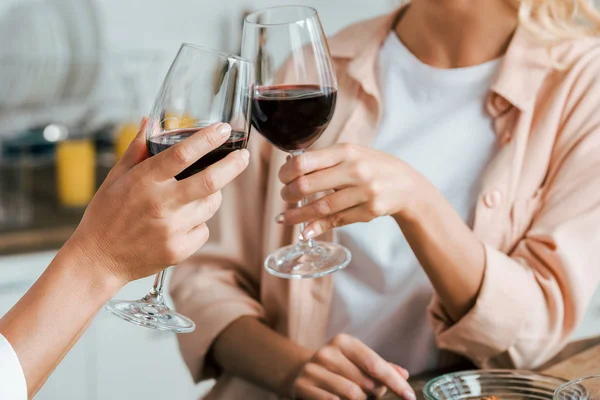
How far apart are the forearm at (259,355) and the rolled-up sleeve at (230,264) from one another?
0.12 feet

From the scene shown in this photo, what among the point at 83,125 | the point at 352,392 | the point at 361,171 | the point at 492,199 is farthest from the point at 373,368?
the point at 83,125

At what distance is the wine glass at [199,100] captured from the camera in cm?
84

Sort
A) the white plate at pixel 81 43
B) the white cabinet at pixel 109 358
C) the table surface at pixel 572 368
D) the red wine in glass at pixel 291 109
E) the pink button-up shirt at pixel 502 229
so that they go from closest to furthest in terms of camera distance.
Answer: the red wine in glass at pixel 291 109
the table surface at pixel 572 368
the pink button-up shirt at pixel 502 229
the white cabinet at pixel 109 358
the white plate at pixel 81 43

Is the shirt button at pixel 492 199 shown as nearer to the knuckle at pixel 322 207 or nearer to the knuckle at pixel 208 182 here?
the knuckle at pixel 322 207

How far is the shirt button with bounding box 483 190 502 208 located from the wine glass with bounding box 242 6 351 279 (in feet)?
1.23

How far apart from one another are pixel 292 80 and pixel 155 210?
0.29 meters

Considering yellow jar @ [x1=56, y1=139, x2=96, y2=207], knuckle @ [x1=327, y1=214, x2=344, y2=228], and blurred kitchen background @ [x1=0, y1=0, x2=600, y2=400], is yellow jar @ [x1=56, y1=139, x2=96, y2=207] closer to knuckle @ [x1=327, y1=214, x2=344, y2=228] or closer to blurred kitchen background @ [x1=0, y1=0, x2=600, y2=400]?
blurred kitchen background @ [x1=0, y1=0, x2=600, y2=400]

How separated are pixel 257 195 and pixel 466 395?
2.01ft

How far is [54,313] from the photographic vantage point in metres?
0.80

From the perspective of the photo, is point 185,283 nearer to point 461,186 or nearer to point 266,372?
point 266,372

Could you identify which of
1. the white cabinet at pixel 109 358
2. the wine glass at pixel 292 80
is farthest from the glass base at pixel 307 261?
the white cabinet at pixel 109 358

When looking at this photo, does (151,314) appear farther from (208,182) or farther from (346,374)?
(346,374)

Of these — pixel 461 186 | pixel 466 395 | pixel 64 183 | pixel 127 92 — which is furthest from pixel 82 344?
pixel 466 395

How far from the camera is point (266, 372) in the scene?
128 centimetres
